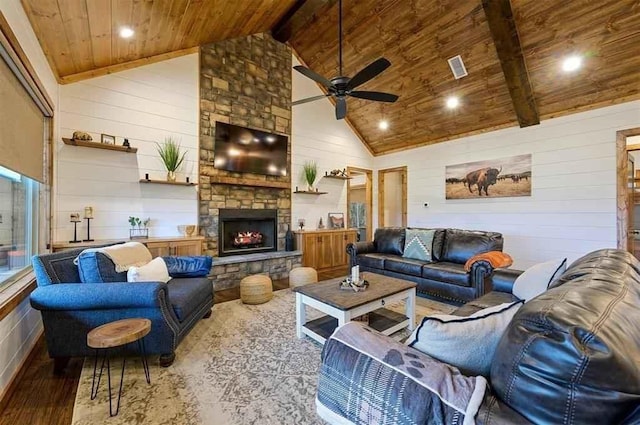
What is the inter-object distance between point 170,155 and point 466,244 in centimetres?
459

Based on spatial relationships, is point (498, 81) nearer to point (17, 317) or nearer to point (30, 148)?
point (30, 148)

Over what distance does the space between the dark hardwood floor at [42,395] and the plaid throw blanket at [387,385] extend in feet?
5.74

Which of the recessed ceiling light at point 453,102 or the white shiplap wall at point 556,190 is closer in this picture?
the white shiplap wall at point 556,190

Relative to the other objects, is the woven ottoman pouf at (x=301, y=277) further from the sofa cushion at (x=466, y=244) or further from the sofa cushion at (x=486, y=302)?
the sofa cushion at (x=486, y=302)

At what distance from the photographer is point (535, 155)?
5.18 metres

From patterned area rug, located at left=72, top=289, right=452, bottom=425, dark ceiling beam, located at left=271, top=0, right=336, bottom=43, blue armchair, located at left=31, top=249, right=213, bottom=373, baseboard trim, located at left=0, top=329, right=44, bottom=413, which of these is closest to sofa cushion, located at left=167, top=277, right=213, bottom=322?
blue armchair, located at left=31, top=249, right=213, bottom=373

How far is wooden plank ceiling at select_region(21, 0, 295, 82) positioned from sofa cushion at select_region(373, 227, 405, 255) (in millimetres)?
4022

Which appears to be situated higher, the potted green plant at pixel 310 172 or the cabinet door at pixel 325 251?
the potted green plant at pixel 310 172

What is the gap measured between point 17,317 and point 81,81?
3215 millimetres

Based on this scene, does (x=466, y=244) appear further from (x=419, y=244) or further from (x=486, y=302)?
(x=486, y=302)

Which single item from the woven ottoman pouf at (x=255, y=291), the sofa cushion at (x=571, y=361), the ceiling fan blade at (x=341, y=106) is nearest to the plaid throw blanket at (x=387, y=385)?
the sofa cushion at (x=571, y=361)

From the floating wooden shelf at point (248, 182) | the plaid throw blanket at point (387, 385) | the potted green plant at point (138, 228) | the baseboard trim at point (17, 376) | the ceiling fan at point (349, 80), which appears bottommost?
the baseboard trim at point (17, 376)

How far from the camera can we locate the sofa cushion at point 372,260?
15.1ft

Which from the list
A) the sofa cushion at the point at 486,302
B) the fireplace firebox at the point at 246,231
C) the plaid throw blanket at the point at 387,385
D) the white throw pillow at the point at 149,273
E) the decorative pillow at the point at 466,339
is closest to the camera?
the plaid throw blanket at the point at 387,385
